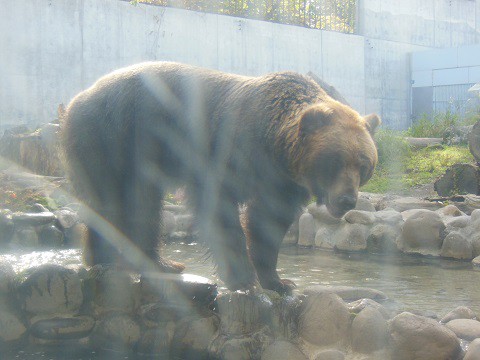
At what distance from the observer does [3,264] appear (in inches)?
203

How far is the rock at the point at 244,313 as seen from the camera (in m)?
4.64

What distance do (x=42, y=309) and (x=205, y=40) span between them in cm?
1488

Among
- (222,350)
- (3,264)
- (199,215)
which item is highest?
(199,215)

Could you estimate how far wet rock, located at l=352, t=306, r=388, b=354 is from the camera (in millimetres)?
4199

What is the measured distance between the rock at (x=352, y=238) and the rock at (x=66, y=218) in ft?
13.0

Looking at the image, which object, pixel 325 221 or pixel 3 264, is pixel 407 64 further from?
pixel 3 264

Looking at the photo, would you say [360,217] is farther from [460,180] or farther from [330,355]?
[330,355]

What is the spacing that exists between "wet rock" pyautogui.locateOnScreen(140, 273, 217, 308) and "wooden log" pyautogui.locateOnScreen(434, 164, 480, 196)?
7998mm

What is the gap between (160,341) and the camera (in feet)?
16.3

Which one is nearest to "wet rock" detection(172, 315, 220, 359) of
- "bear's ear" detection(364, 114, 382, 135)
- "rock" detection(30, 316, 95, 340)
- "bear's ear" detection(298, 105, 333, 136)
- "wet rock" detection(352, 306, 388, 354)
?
"rock" detection(30, 316, 95, 340)

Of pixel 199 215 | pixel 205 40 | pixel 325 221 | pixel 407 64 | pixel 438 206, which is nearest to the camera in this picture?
pixel 199 215

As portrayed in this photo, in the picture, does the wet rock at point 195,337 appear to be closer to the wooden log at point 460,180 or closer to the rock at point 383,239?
the rock at point 383,239

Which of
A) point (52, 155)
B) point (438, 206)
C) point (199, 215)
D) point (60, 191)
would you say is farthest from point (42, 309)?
point (52, 155)

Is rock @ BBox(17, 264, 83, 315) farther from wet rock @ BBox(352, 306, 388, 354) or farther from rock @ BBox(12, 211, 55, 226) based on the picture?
rock @ BBox(12, 211, 55, 226)
